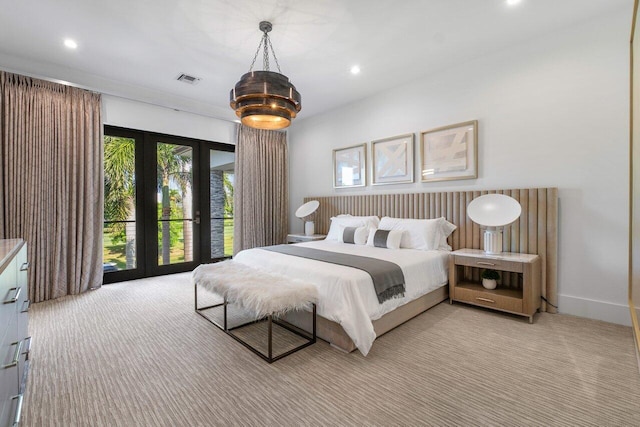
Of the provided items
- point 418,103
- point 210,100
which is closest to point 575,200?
point 418,103

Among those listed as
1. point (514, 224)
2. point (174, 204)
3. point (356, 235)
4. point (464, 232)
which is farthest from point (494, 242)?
point (174, 204)

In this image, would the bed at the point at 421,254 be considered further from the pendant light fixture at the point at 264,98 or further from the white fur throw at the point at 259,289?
the pendant light fixture at the point at 264,98

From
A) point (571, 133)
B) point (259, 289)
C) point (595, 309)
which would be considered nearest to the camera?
point (259, 289)

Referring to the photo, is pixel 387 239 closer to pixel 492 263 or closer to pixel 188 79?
pixel 492 263

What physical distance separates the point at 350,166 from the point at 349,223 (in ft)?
3.60

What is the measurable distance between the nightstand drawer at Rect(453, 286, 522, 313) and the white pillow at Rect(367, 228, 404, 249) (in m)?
0.84

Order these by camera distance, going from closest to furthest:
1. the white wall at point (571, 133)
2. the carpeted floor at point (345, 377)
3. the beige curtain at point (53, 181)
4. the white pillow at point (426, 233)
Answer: the carpeted floor at point (345, 377)
the white wall at point (571, 133)
the beige curtain at point (53, 181)
the white pillow at point (426, 233)

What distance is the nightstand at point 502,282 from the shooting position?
110 inches

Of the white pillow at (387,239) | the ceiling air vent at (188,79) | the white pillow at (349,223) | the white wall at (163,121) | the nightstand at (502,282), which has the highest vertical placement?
the ceiling air vent at (188,79)

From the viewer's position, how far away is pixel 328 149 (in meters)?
5.39

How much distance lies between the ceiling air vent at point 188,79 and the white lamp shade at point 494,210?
3.91m

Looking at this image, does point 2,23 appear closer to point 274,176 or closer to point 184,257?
point 184,257

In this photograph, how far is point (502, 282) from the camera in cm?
335

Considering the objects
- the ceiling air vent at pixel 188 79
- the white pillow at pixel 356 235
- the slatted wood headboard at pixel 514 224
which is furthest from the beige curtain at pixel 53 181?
the slatted wood headboard at pixel 514 224
